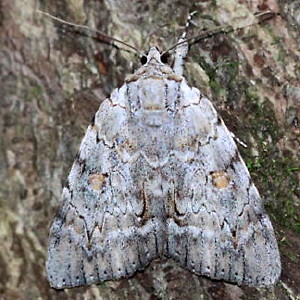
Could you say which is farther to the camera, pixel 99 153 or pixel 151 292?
pixel 99 153

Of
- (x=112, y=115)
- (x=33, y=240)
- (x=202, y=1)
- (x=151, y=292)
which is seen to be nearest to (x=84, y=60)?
(x=112, y=115)

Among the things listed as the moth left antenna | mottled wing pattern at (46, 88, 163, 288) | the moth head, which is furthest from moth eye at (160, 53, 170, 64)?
mottled wing pattern at (46, 88, 163, 288)

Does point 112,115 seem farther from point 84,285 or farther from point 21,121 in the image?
point 84,285

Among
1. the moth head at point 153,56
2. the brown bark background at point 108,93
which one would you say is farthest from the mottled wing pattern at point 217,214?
the moth head at point 153,56

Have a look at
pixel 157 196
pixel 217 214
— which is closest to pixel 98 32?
pixel 157 196

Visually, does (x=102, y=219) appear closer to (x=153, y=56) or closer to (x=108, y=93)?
(x=108, y=93)

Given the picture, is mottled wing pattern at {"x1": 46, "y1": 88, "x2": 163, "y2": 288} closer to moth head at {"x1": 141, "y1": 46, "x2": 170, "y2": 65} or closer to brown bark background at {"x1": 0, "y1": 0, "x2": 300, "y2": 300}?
brown bark background at {"x1": 0, "y1": 0, "x2": 300, "y2": 300}

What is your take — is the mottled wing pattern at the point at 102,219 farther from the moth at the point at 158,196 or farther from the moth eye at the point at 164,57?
the moth eye at the point at 164,57
